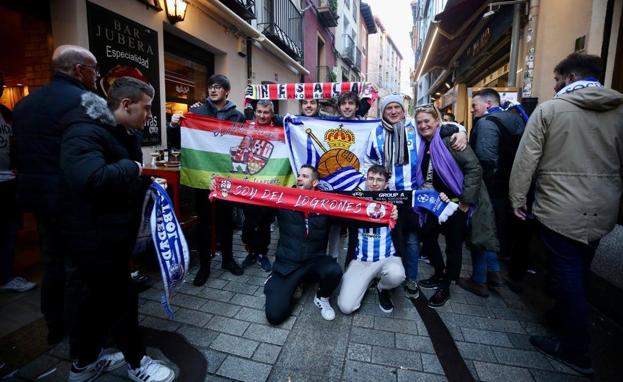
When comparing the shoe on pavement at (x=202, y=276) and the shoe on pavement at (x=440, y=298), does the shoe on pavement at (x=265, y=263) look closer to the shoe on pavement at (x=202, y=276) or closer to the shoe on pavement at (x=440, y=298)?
the shoe on pavement at (x=202, y=276)

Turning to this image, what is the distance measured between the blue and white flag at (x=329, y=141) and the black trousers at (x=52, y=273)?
7.73 feet

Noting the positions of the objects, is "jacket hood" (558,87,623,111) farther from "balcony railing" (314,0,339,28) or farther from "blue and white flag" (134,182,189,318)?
"balcony railing" (314,0,339,28)

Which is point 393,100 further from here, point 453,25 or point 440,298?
point 453,25

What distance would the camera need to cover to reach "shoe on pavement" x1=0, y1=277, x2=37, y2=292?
3264 mm

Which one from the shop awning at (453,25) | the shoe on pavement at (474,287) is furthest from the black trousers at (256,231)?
the shop awning at (453,25)

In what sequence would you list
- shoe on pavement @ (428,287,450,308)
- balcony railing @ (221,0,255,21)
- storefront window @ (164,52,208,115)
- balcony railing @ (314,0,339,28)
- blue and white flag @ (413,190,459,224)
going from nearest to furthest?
blue and white flag @ (413,190,459,224), shoe on pavement @ (428,287,450,308), storefront window @ (164,52,208,115), balcony railing @ (221,0,255,21), balcony railing @ (314,0,339,28)

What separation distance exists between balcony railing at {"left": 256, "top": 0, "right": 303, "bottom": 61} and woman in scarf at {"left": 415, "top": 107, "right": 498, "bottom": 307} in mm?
7469

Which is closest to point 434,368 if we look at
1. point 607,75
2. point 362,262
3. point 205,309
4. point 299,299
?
point 362,262

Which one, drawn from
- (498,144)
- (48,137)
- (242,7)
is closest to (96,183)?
(48,137)

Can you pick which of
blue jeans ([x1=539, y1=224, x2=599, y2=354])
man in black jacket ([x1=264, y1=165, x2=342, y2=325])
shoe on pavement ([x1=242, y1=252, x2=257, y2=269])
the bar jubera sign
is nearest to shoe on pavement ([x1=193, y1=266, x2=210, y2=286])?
shoe on pavement ([x1=242, y1=252, x2=257, y2=269])

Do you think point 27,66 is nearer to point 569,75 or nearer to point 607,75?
point 569,75

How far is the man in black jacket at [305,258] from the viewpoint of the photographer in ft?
9.98

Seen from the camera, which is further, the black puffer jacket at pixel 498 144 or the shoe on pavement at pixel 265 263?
the shoe on pavement at pixel 265 263

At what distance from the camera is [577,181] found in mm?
2350
